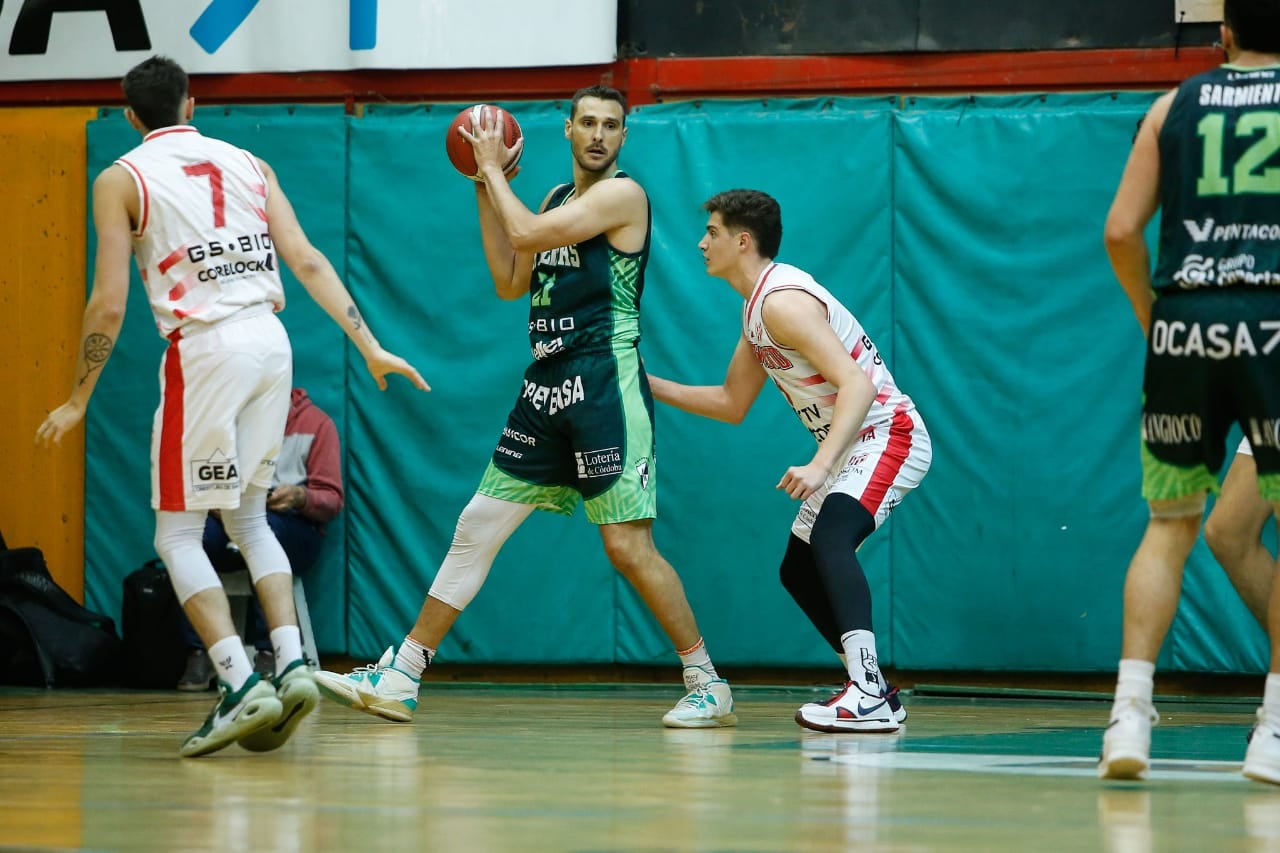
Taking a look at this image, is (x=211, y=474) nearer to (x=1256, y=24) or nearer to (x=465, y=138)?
(x=465, y=138)

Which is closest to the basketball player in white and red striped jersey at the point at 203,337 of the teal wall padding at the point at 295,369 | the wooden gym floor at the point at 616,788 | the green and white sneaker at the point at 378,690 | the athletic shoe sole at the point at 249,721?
the athletic shoe sole at the point at 249,721

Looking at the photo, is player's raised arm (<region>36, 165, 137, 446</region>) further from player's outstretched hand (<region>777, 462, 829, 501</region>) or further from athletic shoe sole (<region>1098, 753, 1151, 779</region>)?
athletic shoe sole (<region>1098, 753, 1151, 779</region>)

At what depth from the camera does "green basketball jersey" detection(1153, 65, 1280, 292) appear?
13.2 ft

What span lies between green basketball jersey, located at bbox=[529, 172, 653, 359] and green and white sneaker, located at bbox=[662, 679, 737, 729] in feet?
4.06

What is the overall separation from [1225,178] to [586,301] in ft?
8.85

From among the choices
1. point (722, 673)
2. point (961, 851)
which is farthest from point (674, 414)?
point (961, 851)

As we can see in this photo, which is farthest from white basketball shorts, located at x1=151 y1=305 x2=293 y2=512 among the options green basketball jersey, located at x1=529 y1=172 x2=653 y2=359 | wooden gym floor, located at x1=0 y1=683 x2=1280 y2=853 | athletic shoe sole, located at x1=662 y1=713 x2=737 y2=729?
athletic shoe sole, located at x1=662 y1=713 x2=737 y2=729

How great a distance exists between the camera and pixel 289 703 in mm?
4672

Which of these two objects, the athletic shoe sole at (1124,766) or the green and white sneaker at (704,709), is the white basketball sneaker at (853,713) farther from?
the athletic shoe sole at (1124,766)

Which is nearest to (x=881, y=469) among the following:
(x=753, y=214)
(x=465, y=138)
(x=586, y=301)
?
(x=753, y=214)

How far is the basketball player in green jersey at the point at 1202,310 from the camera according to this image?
4.01 m

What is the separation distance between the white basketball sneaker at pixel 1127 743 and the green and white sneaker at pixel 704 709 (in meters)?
2.14

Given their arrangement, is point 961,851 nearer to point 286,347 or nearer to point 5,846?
point 5,846

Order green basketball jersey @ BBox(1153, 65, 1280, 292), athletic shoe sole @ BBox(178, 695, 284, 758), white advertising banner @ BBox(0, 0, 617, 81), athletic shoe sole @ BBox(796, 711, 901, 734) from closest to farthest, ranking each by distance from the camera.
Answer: green basketball jersey @ BBox(1153, 65, 1280, 292), athletic shoe sole @ BBox(178, 695, 284, 758), athletic shoe sole @ BBox(796, 711, 901, 734), white advertising banner @ BBox(0, 0, 617, 81)
